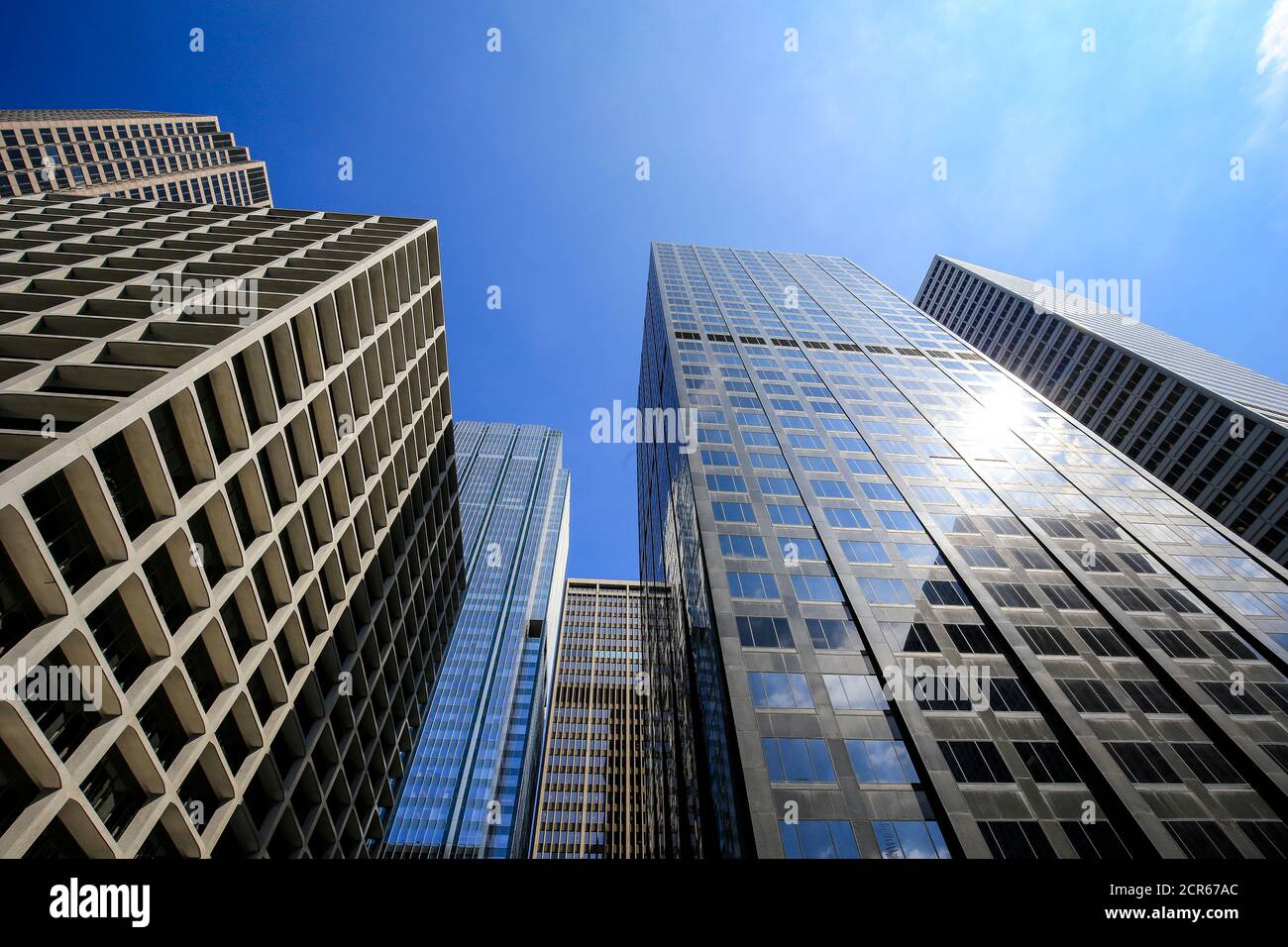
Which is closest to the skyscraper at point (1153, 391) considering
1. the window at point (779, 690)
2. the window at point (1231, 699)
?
the window at point (1231, 699)

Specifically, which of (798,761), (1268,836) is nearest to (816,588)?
(798,761)

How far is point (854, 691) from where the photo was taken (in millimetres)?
28328

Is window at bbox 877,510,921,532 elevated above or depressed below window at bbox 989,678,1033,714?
above

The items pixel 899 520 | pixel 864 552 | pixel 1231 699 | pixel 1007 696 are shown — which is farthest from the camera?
pixel 899 520

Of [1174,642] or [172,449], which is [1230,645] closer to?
[1174,642]

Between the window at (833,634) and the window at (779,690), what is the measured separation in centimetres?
269

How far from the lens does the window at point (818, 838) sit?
22547 millimetres

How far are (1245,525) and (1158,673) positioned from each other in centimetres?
5470

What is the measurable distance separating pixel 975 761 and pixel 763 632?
36.6 feet

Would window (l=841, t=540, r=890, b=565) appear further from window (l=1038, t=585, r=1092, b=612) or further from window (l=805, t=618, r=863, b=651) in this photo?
window (l=1038, t=585, r=1092, b=612)

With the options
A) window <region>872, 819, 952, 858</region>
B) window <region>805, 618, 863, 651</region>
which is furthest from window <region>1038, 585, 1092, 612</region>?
window <region>872, 819, 952, 858</region>

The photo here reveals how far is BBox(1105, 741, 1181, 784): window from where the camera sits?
26.0m

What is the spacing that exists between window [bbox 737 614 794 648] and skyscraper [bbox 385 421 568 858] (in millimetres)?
70854
